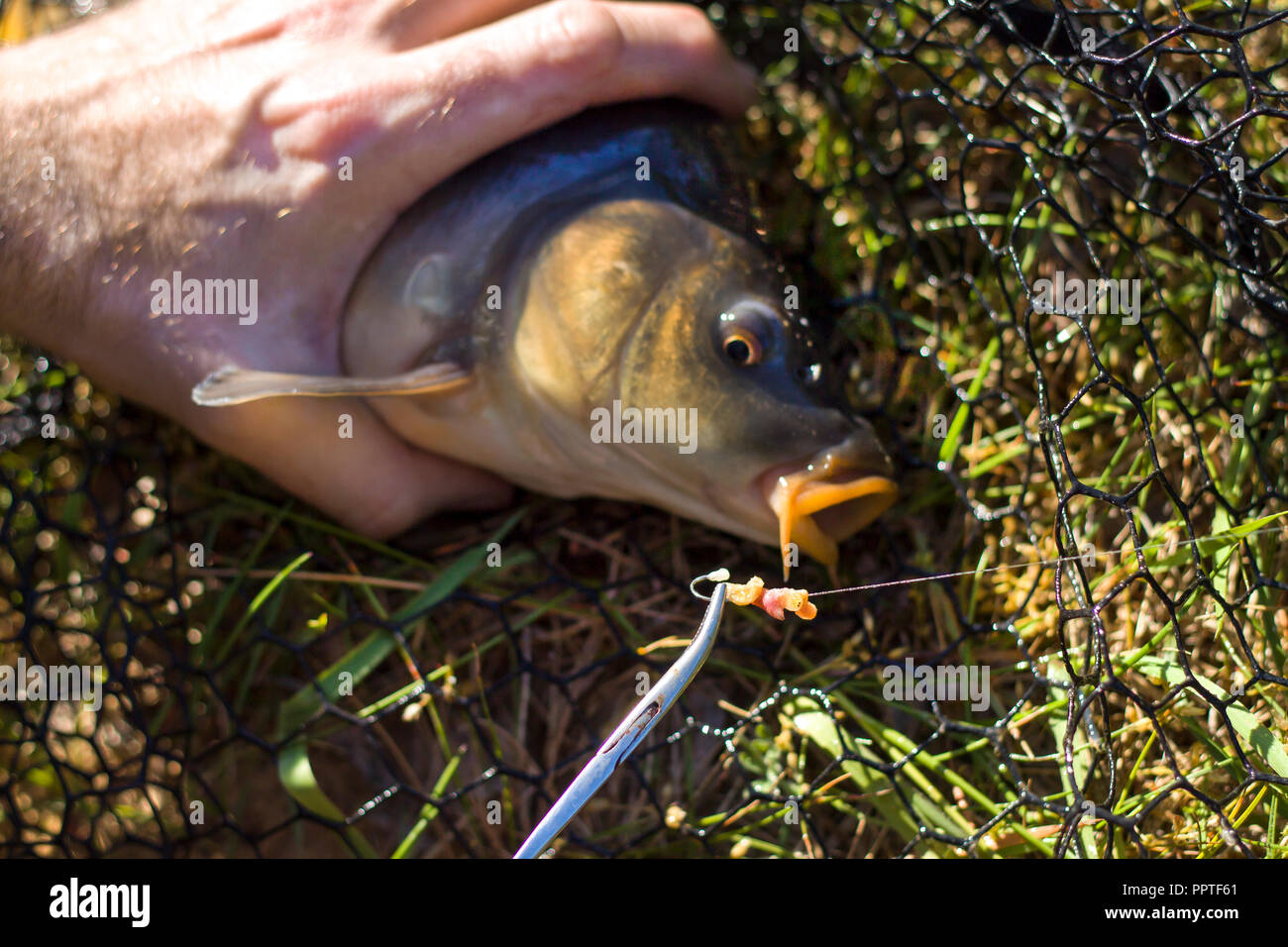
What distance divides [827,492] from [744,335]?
35 centimetres

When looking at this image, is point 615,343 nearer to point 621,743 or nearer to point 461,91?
point 461,91

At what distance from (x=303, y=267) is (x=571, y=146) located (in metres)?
→ 0.65

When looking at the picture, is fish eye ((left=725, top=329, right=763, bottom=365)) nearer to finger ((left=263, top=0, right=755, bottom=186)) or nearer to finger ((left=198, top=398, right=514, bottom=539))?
finger ((left=263, top=0, right=755, bottom=186))

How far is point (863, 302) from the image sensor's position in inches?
94.9

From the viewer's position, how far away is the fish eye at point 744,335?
1.89 meters

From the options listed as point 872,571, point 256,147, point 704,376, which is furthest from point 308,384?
point 872,571

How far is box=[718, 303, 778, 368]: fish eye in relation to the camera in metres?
1.89

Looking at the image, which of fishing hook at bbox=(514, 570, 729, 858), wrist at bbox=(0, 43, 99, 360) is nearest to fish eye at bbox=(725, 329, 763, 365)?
fishing hook at bbox=(514, 570, 729, 858)

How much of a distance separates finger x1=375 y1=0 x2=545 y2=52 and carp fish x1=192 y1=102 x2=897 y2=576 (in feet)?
1.04

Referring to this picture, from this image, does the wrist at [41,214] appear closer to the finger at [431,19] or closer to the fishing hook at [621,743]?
the finger at [431,19]

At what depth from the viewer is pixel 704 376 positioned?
189 centimetres
